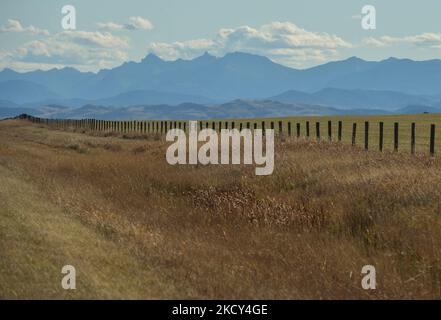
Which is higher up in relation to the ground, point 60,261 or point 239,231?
point 60,261

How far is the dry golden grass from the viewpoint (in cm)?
885

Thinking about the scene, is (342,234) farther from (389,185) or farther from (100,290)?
(100,290)

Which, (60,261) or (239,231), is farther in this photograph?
(239,231)

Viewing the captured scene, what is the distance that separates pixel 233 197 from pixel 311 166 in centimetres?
363

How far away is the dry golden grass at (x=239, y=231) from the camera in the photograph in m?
8.85

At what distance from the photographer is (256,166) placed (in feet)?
66.5

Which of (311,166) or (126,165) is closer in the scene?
(311,166)

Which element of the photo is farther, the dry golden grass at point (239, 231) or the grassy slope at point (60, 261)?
the dry golden grass at point (239, 231)

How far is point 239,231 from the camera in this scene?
1271cm

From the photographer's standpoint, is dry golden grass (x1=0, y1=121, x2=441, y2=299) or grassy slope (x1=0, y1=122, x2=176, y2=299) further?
dry golden grass (x1=0, y1=121, x2=441, y2=299)
